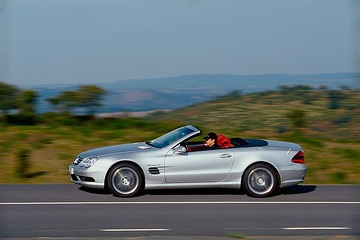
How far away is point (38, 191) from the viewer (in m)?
14.2

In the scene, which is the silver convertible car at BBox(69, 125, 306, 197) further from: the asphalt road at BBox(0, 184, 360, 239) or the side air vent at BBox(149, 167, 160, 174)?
the asphalt road at BBox(0, 184, 360, 239)

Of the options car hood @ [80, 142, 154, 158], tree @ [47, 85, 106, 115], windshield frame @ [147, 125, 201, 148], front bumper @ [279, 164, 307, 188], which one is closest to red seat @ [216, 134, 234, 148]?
windshield frame @ [147, 125, 201, 148]

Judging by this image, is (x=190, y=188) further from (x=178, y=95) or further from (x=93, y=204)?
(x=178, y=95)

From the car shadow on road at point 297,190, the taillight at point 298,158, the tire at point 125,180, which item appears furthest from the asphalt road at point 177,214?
the taillight at point 298,158

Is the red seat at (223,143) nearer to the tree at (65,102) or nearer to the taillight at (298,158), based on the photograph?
the taillight at (298,158)

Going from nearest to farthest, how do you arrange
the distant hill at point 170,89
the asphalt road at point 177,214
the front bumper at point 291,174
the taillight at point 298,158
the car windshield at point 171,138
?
the asphalt road at point 177,214 → the front bumper at point 291,174 → the taillight at point 298,158 → the car windshield at point 171,138 → the distant hill at point 170,89

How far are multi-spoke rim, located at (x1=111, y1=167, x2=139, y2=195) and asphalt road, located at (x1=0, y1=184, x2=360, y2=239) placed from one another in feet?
0.72

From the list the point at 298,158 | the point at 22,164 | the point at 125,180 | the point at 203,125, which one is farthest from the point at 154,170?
the point at 203,125

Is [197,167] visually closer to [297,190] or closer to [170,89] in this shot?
[297,190]

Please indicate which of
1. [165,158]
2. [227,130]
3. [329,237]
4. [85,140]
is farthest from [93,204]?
[227,130]

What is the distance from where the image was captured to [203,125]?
865 inches

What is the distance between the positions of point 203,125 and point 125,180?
28.0 feet

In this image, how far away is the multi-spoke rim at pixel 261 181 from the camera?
45.1 feet

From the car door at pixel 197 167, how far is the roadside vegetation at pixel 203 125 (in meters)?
3.74
